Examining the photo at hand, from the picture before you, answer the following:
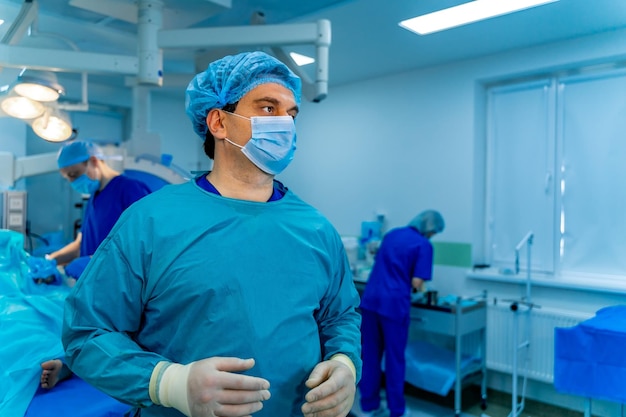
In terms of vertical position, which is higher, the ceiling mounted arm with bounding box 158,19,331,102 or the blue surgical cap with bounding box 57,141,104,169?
the ceiling mounted arm with bounding box 158,19,331,102

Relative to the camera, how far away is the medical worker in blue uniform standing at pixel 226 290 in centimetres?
79

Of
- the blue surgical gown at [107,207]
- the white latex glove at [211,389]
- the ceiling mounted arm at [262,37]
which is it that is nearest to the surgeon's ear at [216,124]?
the white latex glove at [211,389]

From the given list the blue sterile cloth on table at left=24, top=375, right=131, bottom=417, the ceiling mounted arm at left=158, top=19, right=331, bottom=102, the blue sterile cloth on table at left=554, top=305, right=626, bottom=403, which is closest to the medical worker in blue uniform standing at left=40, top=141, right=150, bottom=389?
the ceiling mounted arm at left=158, top=19, right=331, bottom=102

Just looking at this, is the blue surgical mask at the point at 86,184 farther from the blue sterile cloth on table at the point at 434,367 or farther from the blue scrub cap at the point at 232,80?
the blue sterile cloth on table at the point at 434,367

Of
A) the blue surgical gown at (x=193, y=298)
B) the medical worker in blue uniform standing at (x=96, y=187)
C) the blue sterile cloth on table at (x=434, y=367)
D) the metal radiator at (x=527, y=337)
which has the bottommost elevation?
the blue sterile cloth on table at (x=434, y=367)

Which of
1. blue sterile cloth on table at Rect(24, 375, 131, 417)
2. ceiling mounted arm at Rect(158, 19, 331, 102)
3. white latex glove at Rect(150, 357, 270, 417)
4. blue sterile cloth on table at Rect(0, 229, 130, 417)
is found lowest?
blue sterile cloth on table at Rect(24, 375, 131, 417)

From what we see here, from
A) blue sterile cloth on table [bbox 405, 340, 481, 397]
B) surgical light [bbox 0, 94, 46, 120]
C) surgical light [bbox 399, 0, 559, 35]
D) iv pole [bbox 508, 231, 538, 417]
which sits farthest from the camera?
blue sterile cloth on table [bbox 405, 340, 481, 397]

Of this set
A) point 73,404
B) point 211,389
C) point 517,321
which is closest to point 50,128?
point 73,404

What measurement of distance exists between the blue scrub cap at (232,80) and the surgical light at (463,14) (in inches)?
66.6

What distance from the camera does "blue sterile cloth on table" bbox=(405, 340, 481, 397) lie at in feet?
9.61

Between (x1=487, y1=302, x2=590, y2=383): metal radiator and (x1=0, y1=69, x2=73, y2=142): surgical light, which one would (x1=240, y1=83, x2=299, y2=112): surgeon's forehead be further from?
(x1=487, y1=302, x2=590, y2=383): metal radiator

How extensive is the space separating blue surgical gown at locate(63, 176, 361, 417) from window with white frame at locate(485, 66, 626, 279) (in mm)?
2614

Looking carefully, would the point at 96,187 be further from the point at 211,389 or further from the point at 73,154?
the point at 211,389

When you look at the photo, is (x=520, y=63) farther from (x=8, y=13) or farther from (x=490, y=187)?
(x=8, y=13)
